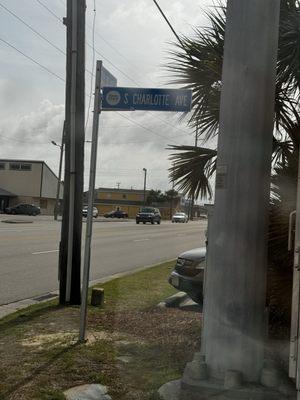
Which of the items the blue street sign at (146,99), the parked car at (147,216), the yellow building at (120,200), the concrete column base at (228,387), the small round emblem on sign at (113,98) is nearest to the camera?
the concrete column base at (228,387)

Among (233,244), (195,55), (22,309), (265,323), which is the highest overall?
(195,55)

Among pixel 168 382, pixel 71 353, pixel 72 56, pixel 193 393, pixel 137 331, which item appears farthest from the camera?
pixel 72 56

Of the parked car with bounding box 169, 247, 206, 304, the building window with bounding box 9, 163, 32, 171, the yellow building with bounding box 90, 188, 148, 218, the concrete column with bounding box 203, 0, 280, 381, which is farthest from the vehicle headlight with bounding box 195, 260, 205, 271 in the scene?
the yellow building with bounding box 90, 188, 148, 218

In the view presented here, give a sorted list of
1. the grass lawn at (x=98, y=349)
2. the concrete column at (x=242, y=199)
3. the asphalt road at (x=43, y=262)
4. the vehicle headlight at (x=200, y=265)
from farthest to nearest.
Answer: the asphalt road at (x=43, y=262) → the vehicle headlight at (x=200, y=265) → the grass lawn at (x=98, y=349) → the concrete column at (x=242, y=199)

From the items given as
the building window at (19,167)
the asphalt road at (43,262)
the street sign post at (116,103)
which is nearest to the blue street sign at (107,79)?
the street sign post at (116,103)

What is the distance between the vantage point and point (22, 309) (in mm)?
7961

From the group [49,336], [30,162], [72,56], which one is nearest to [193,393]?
[49,336]

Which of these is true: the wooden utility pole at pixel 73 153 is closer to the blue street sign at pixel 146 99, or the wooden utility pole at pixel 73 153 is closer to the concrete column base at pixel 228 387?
the blue street sign at pixel 146 99

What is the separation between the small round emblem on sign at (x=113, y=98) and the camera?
5848 millimetres

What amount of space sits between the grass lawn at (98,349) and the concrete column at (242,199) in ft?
2.45

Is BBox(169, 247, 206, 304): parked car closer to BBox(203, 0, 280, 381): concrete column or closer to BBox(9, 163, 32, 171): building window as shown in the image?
BBox(203, 0, 280, 381): concrete column

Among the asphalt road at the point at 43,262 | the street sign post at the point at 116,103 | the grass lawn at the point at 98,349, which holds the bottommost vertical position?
the asphalt road at the point at 43,262

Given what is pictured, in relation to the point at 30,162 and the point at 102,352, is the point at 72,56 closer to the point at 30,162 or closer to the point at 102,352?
the point at 102,352

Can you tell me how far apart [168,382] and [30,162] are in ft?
244
